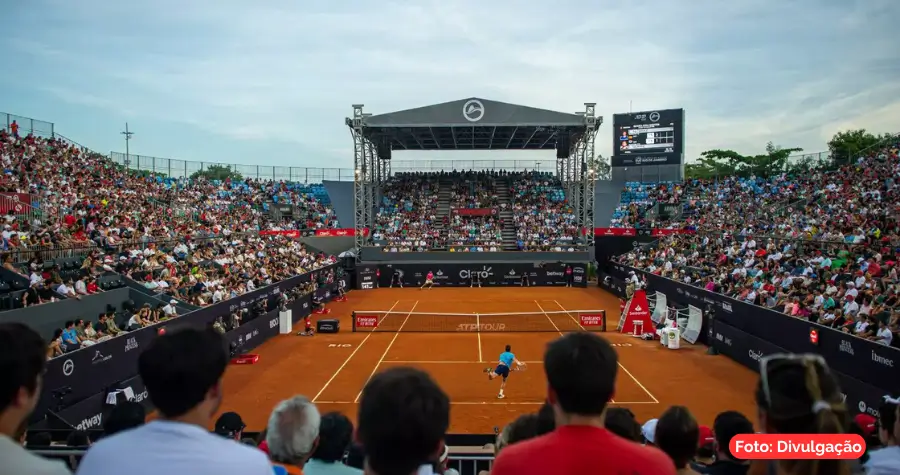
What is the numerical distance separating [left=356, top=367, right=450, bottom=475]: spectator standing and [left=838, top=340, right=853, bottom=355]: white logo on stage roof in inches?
630

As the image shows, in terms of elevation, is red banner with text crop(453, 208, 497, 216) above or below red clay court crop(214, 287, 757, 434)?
above

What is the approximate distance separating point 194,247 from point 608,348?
96.3ft

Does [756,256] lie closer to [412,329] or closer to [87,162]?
[412,329]

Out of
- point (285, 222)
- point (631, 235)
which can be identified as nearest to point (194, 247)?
point (285, 222)

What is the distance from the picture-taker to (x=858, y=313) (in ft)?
52.1

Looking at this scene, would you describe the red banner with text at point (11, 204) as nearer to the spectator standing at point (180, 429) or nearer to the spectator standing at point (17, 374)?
the spectator standing at point (17, 374)

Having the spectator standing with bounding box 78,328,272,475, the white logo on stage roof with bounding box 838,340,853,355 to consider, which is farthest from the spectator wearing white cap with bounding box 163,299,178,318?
the white logo on stage roof with bounding box 838,340,853,355

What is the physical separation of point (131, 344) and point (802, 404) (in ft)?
55.4

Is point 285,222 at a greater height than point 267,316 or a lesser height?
greater

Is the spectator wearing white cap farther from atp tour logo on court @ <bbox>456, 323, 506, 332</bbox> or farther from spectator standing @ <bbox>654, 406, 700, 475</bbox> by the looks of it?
spectator standing @ <bbox>654, 406, 700, 475</bbox>

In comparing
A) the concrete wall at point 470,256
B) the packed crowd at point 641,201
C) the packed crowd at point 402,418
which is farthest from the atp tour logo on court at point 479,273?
the packed crowd at point 402,418

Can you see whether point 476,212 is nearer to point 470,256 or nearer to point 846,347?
point 470,256

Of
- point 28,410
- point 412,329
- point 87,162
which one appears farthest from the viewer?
point 87,162

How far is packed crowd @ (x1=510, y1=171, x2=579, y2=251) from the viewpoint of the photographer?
46906 millimetres
